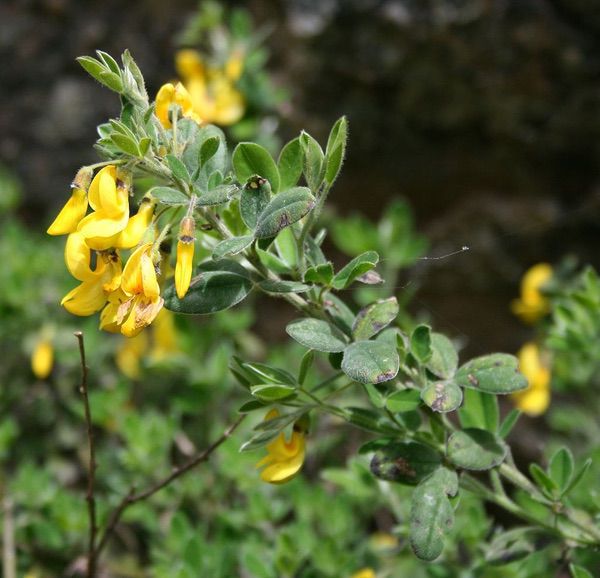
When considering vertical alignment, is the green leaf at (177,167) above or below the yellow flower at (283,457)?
above

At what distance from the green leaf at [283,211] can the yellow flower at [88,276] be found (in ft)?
0.54

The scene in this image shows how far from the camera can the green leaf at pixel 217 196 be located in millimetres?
758

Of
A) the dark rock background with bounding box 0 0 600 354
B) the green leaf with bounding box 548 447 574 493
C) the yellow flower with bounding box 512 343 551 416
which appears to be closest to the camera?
the green leaf with bounding box 548 447 574 493

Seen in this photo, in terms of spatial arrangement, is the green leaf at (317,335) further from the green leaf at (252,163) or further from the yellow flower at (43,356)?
the yellow flower at (43,356)

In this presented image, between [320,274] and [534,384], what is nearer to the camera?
Answer: [320,274]

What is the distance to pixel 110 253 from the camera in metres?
0.83

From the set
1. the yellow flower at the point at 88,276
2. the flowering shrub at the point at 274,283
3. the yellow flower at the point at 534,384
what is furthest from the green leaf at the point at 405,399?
the yellow flower at the point at 534,384

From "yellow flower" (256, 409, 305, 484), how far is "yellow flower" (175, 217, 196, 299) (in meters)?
0.21

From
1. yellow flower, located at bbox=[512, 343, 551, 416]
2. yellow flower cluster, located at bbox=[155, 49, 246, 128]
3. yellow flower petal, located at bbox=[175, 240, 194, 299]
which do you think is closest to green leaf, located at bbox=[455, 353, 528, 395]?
yellow flower petal, located at bbox=[175, 240, 194, 299]

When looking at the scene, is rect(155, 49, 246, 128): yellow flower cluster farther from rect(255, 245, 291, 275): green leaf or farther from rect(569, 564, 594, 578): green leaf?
rect(569, 564, 594, 578): green leaf

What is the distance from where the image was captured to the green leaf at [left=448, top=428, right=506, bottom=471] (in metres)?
0.86

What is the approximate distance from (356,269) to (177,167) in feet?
0.68

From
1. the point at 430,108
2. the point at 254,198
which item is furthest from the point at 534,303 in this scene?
the point at 254,198

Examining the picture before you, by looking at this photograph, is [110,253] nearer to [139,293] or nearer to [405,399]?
[139,293]
